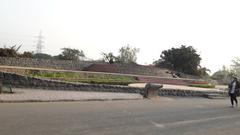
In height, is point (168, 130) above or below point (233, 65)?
below

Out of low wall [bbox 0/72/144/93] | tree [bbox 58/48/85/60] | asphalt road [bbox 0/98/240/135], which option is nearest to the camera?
asphalt road [bbox 0/98/240/135]

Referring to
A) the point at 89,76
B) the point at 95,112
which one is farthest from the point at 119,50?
the point at 95,112

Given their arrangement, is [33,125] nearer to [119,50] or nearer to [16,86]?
[16,86]

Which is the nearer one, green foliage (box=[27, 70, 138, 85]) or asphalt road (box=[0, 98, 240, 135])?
asphalt road (box=[0, 98, 240, 135])

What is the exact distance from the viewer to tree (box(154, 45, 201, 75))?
7319 cm

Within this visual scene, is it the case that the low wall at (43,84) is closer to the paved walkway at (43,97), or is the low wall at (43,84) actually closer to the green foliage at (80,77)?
the paved walkway at (43,97)

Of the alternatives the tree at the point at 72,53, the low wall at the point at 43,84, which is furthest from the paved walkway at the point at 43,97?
the tree at the point at 72,53

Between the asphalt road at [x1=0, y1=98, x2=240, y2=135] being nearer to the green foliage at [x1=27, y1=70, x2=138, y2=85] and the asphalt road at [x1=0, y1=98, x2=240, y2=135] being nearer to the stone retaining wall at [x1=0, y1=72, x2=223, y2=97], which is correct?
the stone retaining wall at [x1=0, y1=72, x2=223, y2=97]

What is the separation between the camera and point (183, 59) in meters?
74.1

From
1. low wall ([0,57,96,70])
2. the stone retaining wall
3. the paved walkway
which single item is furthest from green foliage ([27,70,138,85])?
low wall ([0,57,96,70])

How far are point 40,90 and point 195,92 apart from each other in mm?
13942

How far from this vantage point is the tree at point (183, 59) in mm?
73188

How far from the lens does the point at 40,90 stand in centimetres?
2230

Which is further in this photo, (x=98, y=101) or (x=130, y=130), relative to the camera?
(x=98, y=101)
